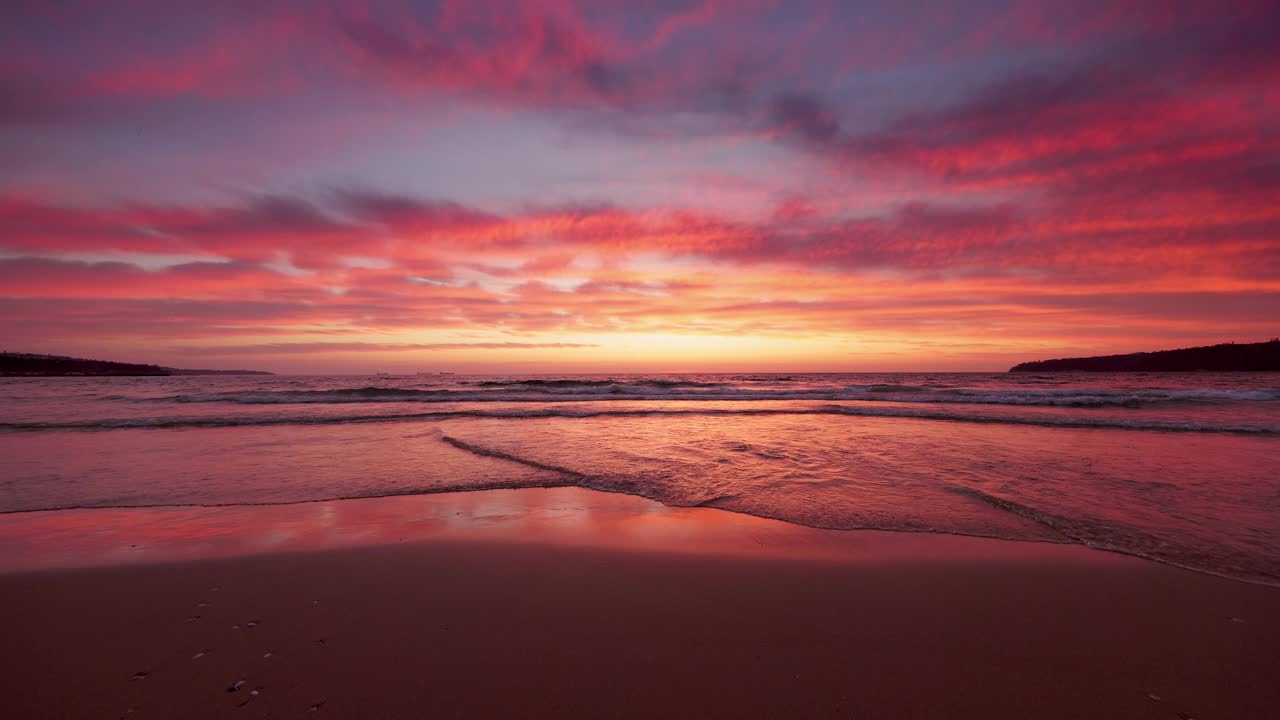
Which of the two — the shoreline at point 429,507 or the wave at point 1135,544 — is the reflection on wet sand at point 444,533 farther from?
the wave at point 1135,544

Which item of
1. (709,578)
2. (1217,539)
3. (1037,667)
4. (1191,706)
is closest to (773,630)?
(709,578)

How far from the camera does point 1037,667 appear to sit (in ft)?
8.66

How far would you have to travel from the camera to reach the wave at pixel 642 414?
13453mm

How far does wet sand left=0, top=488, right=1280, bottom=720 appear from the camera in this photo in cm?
244

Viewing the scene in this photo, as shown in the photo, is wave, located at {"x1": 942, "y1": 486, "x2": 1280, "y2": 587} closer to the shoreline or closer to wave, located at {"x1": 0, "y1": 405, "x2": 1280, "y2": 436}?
the shoreline

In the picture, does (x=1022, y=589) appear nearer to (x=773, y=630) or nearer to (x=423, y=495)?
(x=773, y=630)

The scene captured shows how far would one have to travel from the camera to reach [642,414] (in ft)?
59.9

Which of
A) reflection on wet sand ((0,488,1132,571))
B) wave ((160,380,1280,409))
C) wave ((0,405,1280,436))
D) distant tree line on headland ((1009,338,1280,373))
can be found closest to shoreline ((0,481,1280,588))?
reflection on wet sand ((0,488,1132,571))

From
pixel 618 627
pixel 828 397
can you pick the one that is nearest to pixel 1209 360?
pixel 828 397

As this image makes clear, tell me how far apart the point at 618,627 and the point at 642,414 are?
15.1 meters

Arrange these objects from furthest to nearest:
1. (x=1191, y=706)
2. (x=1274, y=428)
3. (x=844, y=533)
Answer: (x=1274, y=428) < (x=844, y=533) < (x=1191, y=706)

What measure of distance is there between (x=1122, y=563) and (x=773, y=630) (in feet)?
11.4

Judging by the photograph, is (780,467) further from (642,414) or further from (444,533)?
(642,414)

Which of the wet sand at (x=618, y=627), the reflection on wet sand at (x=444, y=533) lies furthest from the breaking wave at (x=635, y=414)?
the wet sand at (x=618, y=627)
